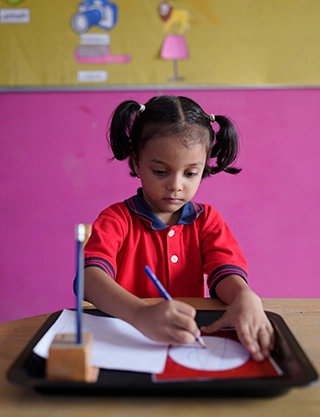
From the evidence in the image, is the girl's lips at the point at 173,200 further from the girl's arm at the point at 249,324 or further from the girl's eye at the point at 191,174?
the girl's arm at the point at 249,324

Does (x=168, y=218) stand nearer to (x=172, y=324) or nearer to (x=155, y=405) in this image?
(x=172, y=324)

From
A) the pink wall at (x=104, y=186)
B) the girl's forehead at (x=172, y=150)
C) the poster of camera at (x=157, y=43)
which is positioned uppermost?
the poster of camera at (x=157, y=43)

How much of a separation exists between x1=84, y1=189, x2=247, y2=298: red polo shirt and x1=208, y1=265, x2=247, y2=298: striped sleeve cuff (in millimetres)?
81

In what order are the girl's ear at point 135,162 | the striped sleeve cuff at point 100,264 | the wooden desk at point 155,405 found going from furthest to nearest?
1. the girl's ear at point 135,162
2. the striped sleeve cuff at point 100,264
3. the wooden desk at point 155,405

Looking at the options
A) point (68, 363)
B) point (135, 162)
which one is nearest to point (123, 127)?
point (135, 162)

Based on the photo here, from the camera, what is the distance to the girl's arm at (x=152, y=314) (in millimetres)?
591

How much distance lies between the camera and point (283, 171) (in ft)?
6.23

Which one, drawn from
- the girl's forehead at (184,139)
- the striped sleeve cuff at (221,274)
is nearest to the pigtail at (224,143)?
the girl's forehead at (184,139)

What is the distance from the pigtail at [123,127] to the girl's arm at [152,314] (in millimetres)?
396

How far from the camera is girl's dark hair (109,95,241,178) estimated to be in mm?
971

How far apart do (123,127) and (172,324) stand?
57cm

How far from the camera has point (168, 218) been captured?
3.44 ft

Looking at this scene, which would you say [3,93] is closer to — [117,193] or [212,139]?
[117,193]

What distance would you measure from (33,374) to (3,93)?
61.6 inches
